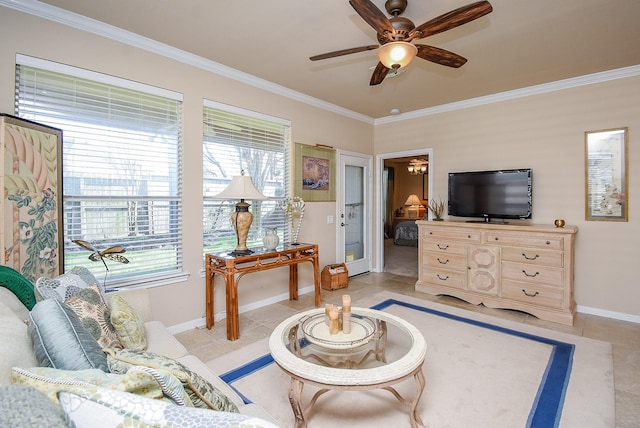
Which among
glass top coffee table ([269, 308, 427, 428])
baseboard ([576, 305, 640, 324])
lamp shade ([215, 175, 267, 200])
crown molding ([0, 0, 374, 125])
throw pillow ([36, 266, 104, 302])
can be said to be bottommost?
baseboard ([576, 305, 640, 324])

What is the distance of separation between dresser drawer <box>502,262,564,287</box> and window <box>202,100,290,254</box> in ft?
9.16

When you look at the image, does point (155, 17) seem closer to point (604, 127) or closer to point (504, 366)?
point (504, 366)

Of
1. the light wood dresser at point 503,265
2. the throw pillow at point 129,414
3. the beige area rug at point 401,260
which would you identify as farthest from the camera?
the beige area rug at point 401,260

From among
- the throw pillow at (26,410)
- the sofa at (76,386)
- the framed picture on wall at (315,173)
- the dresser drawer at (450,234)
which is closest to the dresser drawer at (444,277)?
the dresser drawer at (450,234)

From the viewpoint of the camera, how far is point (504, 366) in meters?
2.41

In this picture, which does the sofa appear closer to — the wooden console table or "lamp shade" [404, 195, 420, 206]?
the wooden console table

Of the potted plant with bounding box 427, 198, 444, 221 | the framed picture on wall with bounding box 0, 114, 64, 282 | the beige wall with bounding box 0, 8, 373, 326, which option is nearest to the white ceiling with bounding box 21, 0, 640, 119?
the beige wall with bounding box 0, 8, 373, 326

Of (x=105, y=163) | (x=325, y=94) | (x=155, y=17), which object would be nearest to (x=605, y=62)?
Result: (x=325, y=94)

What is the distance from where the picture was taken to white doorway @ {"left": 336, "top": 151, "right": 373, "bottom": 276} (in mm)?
4980

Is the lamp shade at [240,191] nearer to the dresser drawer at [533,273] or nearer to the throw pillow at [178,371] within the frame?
the throw pillow at [178,371]

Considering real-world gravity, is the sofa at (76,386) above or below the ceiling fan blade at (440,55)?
below

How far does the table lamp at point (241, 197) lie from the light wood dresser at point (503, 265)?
252 cm

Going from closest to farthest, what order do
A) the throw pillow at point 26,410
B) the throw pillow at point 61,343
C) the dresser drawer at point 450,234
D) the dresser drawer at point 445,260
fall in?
1. the throw pillow at point 26,410
2. the throw pillow at point 61,343
3. the dresser drawer at point 450,234
4. the dresser drawer at point 445,260

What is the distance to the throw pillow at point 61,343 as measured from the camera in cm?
91
